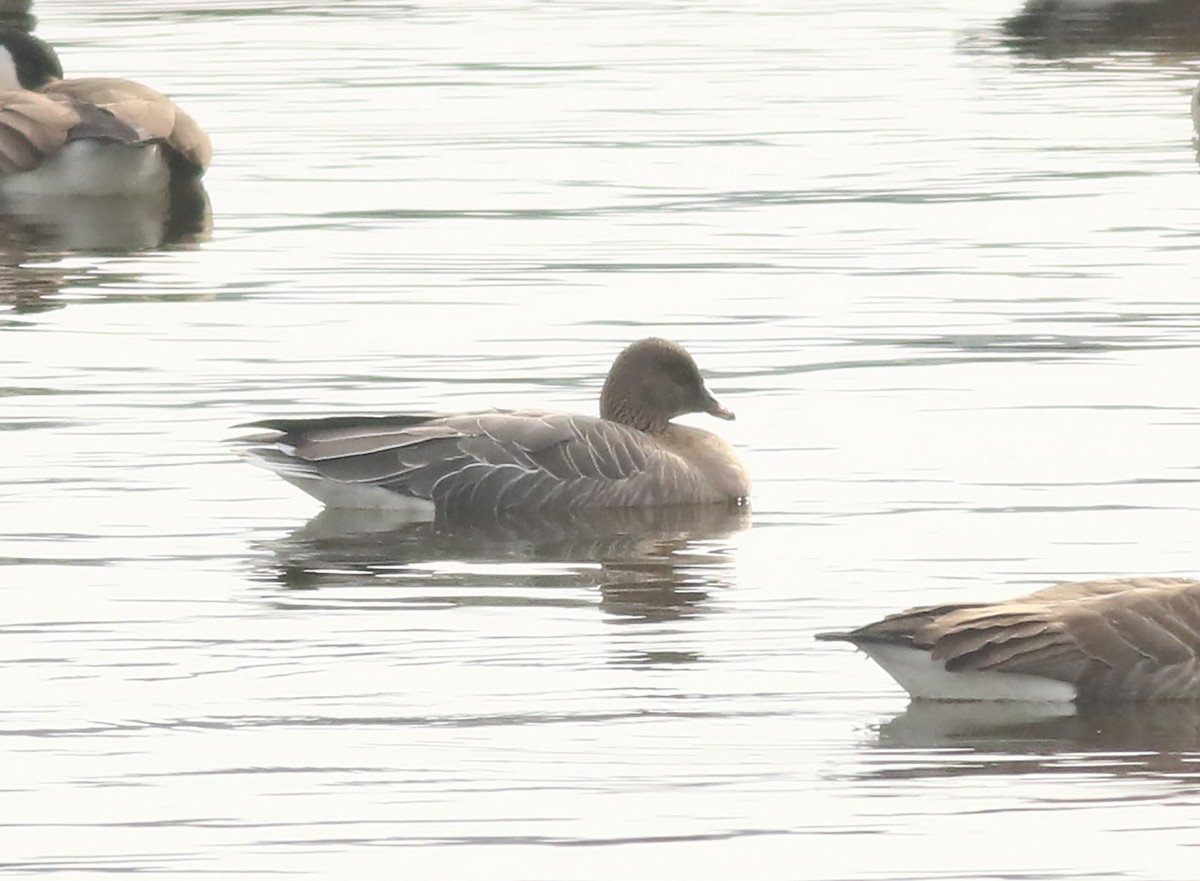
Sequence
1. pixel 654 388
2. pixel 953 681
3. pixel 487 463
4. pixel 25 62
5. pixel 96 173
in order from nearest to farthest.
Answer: pixel 953 681 < pixel 487 463 < pixel 654 388 < pixel 96 173 < pixel 25 62

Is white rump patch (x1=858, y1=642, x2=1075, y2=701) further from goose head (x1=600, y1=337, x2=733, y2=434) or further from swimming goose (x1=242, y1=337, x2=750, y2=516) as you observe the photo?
goose head (x1=600, y1=337, x2=733, y2=434)

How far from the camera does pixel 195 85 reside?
32.5 m

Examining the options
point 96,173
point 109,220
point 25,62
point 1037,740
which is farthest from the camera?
point 25,62

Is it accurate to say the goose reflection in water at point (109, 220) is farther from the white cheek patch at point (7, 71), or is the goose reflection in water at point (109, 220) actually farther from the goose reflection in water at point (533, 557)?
the goose reflection in water at point (533, 557)

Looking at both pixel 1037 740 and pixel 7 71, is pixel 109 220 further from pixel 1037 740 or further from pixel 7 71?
pixel 1037 740

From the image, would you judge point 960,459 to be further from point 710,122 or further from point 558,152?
point 710,122

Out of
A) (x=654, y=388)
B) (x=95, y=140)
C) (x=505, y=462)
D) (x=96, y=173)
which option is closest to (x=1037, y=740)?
(x=505, y=462)

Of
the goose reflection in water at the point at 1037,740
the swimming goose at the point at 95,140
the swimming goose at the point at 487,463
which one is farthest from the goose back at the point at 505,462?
the swimming goose at the point at 95,140

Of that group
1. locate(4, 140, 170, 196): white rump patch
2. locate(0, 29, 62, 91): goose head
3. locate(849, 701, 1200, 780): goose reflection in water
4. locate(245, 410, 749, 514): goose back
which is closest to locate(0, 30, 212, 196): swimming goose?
locate(4, 140, 170, 196): white rump patch

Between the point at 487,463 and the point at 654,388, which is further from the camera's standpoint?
the point at 654,388

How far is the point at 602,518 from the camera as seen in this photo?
13727 mm

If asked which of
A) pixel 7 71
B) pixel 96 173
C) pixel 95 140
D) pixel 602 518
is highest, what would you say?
pixel 7 71

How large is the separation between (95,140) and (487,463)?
39.1 ft

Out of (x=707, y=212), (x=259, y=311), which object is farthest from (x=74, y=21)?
(x=259, y=311)
